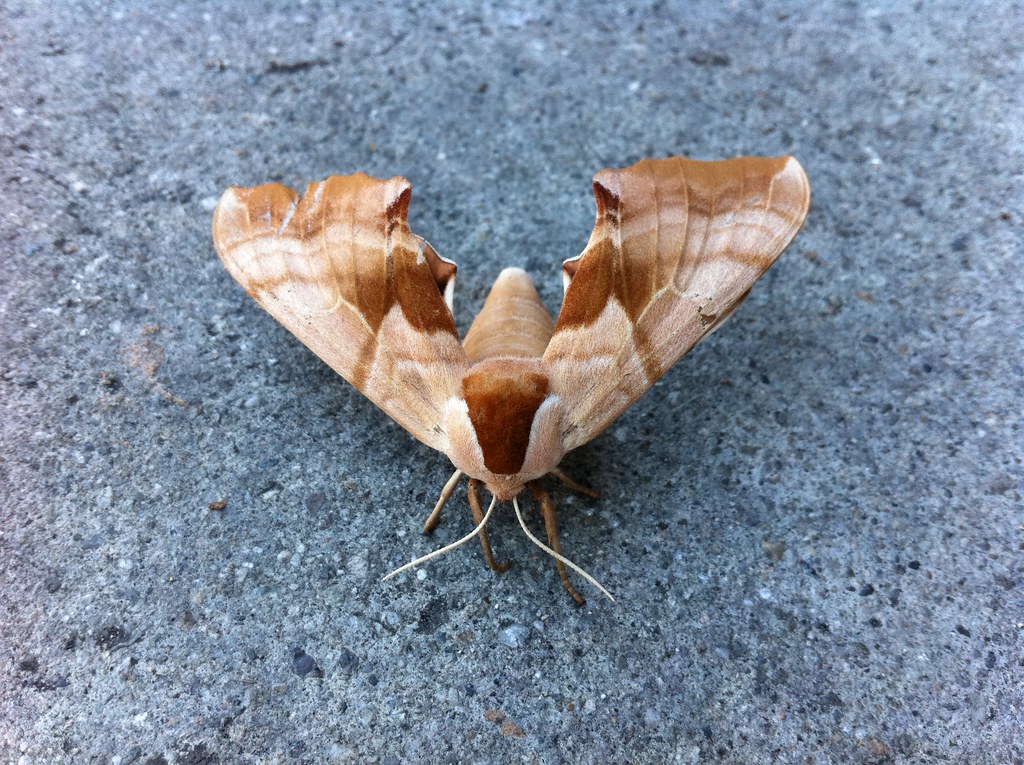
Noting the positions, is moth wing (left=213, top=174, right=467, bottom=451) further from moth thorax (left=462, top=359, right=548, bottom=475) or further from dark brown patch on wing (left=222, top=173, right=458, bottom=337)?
moth thorax (left=462, top=359, right=548, bottom=475)

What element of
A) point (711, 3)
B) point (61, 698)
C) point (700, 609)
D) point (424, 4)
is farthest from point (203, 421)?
point (711, 3)

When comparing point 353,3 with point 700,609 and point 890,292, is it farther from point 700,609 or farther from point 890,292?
point 700,609

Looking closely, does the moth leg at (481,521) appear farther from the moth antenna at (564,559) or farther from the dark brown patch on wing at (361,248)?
the dark brown patch on wing at (361,248)

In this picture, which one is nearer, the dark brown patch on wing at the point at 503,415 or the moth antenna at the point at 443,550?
the dark brown patch on wing at the point at 503,415

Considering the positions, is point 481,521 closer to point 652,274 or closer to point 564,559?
point 564,559

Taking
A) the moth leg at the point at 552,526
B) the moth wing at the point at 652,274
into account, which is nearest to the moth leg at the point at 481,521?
the moth leg at the point at 552,526

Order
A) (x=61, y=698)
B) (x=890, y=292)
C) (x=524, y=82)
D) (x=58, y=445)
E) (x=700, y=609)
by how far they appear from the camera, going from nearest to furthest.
Result: (x=61, y=698) → (x=700, y=609) → (x=58, y=445) → (x=890, y=292) → (x=524, y=82)

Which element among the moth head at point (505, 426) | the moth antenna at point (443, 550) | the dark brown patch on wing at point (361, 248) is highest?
the dark brown patch on wing at point (361, 248)
